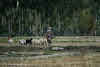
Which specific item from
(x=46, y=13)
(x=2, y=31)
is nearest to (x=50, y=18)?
(x=46, y=13)

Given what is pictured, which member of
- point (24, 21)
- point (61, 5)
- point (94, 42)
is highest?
point (61, 5)

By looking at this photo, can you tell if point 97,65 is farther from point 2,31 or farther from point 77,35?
point 2,31

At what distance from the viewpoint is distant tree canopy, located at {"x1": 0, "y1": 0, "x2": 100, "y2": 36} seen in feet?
51.1

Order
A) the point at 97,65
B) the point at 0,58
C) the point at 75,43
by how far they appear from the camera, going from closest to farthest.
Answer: the point at 97,65
the point at 0,58
the point at 75,43

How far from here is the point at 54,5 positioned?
614 inches

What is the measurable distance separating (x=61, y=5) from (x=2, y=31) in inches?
247

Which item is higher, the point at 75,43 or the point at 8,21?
the point at 8,21

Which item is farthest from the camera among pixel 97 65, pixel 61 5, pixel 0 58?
pixel 61 5

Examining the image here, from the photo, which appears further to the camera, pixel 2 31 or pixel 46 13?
pixel 2 31

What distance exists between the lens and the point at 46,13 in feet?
51.9

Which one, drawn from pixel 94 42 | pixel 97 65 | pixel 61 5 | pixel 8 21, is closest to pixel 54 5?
pixel 61 5

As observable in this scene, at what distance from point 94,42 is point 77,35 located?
162cm

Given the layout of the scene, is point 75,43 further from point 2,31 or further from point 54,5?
point 2,31

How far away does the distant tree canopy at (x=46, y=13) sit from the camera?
613 inches
